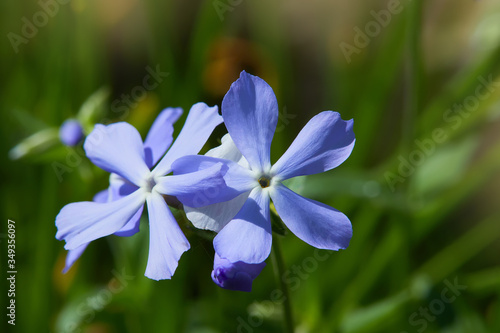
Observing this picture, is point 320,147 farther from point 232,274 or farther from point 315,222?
point 232,274

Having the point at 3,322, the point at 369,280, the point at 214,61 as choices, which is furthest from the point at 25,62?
the point at 369,280

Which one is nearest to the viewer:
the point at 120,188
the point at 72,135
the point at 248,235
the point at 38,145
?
the point at 248,235

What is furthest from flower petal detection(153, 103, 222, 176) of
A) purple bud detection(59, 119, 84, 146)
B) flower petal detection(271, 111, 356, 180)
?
purple bud detection(59, 119, 84, 146)

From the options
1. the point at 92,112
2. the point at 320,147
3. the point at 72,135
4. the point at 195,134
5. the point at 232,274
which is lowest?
the point at 232,274

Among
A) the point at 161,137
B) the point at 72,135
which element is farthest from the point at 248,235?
the point at 72,135

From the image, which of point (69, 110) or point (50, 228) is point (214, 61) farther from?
point (50, 228)

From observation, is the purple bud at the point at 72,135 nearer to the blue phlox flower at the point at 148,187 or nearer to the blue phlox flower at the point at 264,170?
→ the blue phlox flower at the point at 148,187

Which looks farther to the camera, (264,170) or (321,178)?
(321,178)
